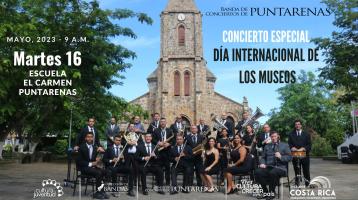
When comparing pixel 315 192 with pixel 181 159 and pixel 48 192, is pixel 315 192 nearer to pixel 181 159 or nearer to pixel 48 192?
pixel 181 159

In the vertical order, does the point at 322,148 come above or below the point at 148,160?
below

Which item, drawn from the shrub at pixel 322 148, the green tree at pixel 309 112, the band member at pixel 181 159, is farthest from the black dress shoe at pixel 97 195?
the green tree at pixel 309 112

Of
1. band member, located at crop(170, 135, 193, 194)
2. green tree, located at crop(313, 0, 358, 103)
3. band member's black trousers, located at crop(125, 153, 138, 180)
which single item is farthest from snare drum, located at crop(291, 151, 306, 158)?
green tree, located at crop(313, 0, 358, 103)

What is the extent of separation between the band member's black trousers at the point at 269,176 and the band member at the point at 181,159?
2.10 m

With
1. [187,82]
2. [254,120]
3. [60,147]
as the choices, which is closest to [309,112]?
[187,82]

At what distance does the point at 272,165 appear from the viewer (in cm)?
1070

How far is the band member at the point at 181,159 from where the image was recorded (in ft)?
38.4

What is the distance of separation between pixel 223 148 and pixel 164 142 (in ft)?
5.50

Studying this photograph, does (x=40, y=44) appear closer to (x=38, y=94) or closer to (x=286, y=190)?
(x=38, y=94)

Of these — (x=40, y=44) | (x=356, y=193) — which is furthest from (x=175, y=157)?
(x=40, y=44)

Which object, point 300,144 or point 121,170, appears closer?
point 121,170

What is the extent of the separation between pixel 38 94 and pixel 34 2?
336 cm

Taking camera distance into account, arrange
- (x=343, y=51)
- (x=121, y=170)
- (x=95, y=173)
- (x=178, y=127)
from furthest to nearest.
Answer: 1. (x=343, y=51)
2. (x=178, y=127)
3. (x=121, y=170)
4. (x=95, y=173)

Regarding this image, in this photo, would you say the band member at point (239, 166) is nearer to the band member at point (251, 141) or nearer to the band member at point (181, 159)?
the band member at point (251, 141)
